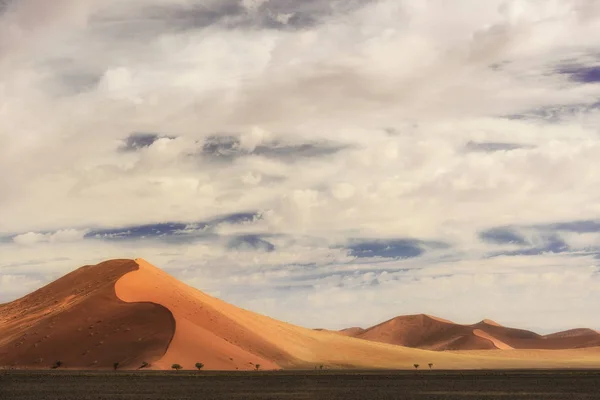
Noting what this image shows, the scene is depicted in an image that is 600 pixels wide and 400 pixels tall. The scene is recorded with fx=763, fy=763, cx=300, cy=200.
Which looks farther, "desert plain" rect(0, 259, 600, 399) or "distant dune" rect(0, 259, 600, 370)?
"distant dune" rect(0, 259, 600, 370)

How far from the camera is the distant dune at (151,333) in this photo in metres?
91.8

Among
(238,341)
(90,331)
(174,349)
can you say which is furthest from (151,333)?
(238,341)

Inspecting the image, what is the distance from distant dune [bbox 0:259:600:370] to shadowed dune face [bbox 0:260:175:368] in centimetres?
15

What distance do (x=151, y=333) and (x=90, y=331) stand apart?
9.41m

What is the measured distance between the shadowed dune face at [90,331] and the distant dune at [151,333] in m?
0.15

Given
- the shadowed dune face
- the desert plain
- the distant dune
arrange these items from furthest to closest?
the distant dune
the shadowed dune face
the desert plain

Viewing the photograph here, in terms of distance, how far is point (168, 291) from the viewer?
11506 centimetres

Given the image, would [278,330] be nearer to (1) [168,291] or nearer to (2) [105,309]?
(1) [168,291]

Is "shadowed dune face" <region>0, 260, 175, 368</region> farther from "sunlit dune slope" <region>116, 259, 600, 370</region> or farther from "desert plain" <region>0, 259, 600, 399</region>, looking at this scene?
"sunlit dune slope" <region>116, 259, 600, 370</region>

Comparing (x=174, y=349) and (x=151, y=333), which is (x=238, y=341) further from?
(x=174, y=349)

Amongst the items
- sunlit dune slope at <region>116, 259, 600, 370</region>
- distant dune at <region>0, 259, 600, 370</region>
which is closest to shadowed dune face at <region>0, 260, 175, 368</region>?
distant dune at <region>0, 259, 600, 370</region>

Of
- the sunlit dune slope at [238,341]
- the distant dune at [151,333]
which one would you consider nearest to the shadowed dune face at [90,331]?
the distant dune at [151,333]

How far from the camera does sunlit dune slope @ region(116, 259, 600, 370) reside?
9288cm
